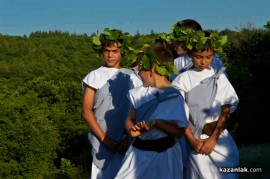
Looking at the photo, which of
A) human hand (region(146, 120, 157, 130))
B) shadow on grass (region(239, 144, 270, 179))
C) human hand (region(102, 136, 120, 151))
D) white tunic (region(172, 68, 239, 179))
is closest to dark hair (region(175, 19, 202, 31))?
white tunic (region(172, 68, 239, 179))

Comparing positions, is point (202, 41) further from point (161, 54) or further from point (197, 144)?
point (197, 144)

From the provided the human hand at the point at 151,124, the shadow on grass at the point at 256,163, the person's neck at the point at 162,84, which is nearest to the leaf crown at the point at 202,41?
the person's neck at the point at 162,84

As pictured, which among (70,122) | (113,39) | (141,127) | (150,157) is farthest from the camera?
(70,122)

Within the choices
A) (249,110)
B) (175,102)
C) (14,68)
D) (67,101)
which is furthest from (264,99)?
(14,68)

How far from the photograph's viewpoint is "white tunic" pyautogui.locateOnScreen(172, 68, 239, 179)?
14.3ft

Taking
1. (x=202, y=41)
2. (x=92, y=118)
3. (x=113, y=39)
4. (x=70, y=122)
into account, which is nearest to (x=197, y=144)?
(x=202, y=41)

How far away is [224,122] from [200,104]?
0.81 feet

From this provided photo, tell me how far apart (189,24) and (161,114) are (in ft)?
5.16

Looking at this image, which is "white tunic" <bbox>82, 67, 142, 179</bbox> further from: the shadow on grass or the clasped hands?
the shadow on grass

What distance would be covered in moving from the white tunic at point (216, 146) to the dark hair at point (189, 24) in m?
0.78

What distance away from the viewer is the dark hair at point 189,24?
16.8 ft

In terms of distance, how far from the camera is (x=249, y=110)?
1552 cm

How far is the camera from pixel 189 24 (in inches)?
203

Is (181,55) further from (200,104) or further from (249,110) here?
(249,110)
